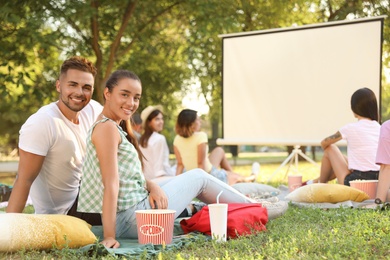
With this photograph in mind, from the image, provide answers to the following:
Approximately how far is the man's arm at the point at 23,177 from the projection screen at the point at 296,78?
5.31 meters

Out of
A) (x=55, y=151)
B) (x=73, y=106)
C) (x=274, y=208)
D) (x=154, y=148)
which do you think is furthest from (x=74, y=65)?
(x=154, y=148)

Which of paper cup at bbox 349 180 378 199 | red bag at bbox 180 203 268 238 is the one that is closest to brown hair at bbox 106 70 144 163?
red bag at bbox 180 203 268 238

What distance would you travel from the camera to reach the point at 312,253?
3166 mm

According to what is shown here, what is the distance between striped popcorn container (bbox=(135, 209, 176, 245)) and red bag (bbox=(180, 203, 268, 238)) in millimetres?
403

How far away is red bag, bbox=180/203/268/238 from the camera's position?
3781mm

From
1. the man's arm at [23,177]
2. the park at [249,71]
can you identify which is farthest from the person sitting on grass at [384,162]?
the man's arm at [23,177]

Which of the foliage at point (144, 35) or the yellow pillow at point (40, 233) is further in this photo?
the foliage at point (144, 35)

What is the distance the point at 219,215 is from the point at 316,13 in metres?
11.8

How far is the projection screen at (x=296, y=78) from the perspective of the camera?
8133 mm

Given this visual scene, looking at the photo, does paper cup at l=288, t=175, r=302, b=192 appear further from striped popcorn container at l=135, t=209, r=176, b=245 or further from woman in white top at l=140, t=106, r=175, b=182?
striped popcorn container at l=135, t=209, r=176, b=245

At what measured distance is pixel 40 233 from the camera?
10.7ft

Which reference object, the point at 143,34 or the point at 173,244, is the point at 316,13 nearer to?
the point at 143,34

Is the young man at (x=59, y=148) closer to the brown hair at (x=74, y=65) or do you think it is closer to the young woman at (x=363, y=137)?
the brown hair at (x=74, y=65)

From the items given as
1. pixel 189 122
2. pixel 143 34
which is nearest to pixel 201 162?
pixel 189 122
